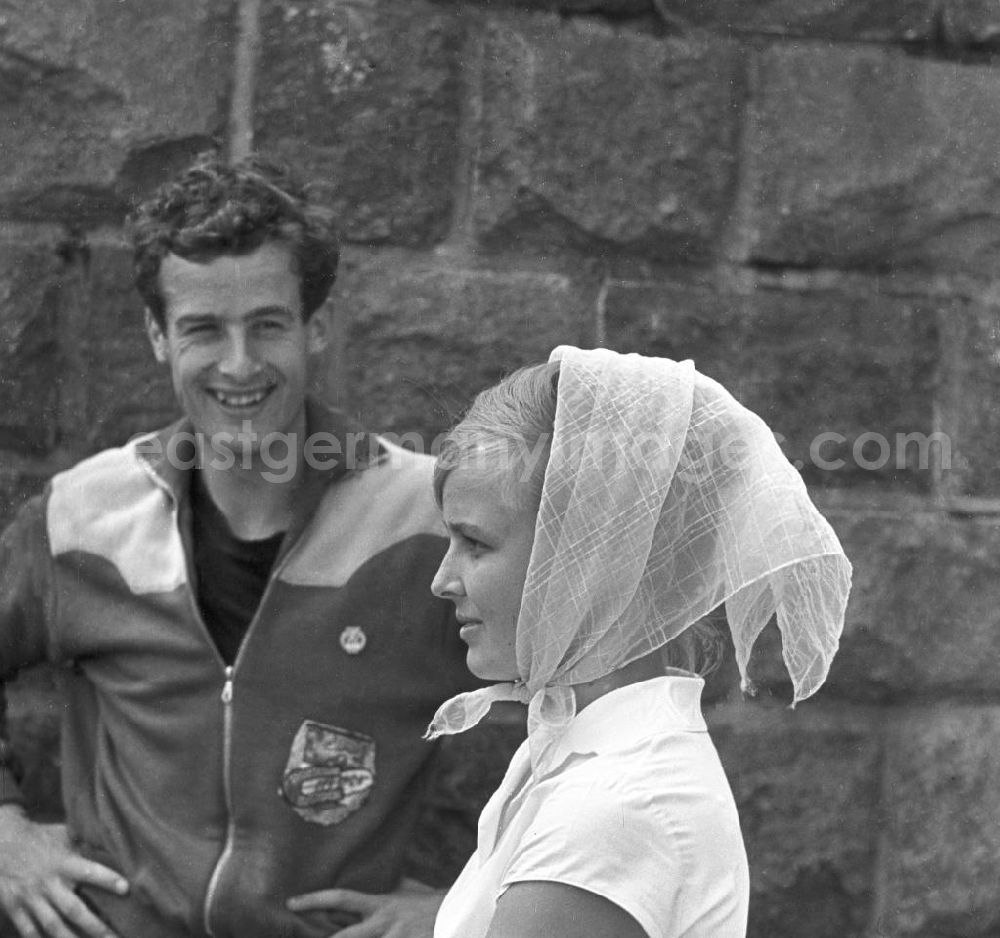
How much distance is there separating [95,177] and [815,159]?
135 cm

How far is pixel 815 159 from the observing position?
3.17 meters

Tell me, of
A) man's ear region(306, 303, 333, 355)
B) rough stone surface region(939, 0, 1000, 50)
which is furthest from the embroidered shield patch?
rough stone surface region(939, 0, 1000, 50)

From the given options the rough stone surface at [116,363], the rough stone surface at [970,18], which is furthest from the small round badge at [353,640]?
the rough stone surface at [970,18]

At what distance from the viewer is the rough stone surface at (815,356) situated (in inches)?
124

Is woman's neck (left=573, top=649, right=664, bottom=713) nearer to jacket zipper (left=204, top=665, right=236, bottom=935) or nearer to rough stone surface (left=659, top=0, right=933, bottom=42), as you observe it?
jacket zipper (left=204, top=665, right=236, bottom=935)

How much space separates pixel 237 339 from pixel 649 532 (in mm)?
1119

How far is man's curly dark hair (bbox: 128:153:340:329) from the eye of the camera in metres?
2.72

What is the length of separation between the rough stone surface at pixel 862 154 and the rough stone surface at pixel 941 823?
3.08 ft

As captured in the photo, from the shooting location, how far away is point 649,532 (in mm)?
1814

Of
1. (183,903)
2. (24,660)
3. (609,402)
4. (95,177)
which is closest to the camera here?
(609,402)

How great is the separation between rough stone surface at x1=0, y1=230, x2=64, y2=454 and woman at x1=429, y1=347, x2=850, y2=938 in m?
1.38

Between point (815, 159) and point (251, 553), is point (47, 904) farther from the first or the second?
point (815, 159)

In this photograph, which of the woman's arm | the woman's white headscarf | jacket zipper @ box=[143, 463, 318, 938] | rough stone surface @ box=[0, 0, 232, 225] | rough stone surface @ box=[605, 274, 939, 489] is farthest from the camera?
rough stone surface @ box=[605, 274, 939, 489]

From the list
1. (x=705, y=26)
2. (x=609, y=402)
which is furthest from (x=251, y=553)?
(x=705, y=26)
